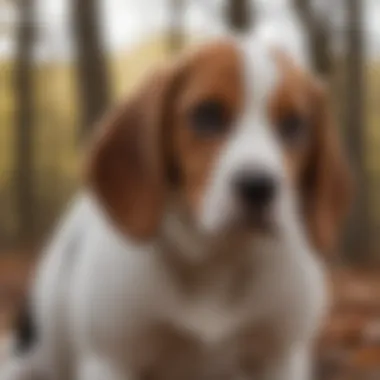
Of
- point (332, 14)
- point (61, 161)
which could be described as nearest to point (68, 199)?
point (61, 161)

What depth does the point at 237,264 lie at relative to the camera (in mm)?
1040

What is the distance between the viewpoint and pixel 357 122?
191 centimetres

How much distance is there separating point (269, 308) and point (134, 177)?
175 millimetres

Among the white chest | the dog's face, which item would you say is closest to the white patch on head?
the dog's face

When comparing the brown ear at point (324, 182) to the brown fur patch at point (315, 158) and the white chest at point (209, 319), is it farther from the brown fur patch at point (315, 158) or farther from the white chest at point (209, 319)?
the white chest at point (209, 319)

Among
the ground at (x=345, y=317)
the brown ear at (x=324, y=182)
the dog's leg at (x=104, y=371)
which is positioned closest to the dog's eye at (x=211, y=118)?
the brown ear at (x=324, y=182)

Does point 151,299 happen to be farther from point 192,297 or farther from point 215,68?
point 215,68

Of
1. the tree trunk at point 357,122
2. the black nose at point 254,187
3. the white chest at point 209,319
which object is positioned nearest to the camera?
the black nose at point 254,187

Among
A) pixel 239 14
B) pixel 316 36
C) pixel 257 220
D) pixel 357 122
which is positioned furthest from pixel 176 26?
pixel 257 220

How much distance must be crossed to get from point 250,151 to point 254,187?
39 mm

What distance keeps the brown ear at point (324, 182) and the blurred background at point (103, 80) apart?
0.66 m

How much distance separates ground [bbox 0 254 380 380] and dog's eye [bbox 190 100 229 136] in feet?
1.33

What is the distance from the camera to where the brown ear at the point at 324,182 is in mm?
1026

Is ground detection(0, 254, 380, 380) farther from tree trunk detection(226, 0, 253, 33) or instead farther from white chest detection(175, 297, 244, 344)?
tree trunk detection(226, 0, 253, 33)
